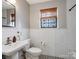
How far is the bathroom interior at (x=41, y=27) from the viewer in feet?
7.51

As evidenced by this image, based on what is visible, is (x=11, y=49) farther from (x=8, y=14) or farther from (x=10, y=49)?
(x=8, y=14)

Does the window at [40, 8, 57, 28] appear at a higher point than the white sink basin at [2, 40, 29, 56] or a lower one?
higher

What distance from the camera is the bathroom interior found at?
2.29 m

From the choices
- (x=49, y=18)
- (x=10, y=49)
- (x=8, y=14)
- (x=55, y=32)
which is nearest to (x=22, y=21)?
(x=8, y=14)

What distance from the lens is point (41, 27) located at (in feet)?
10.3

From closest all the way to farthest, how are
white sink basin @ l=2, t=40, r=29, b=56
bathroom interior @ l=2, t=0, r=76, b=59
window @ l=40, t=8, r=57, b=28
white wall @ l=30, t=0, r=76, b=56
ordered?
1. white sink basin @ l=2, t=40, r=29, b=56
2. bathroom interior @ l=2, t=0, r=76, b=59
3. white wall @ l=30, t=0, r=76, b=56
4. window @ l=40, t=8, r=57, b=28

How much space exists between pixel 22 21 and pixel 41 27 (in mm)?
762

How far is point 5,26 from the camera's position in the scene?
2.06 meters

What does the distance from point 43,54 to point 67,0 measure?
201cm

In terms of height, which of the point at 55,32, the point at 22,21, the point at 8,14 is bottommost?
the point at 55,32

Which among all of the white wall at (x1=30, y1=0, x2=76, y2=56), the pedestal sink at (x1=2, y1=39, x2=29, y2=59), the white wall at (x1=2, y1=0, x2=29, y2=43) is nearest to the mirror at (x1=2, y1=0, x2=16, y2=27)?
the white wall at (x1=2, y1=0, x2=29, y2=43)

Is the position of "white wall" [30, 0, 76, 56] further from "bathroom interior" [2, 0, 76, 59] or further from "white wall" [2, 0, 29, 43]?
"white wall" [2, 0, 29, 43]

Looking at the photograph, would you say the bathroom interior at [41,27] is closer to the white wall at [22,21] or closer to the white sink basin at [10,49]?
the white wall at [22,21]

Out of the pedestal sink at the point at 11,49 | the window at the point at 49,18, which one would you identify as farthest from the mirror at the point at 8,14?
the window at the point at 49,18
